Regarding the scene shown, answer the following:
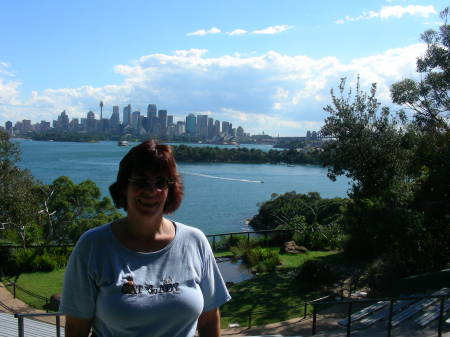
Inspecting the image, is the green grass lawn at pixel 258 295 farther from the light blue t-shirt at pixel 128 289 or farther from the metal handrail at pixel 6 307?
the light blue t-shirt at pixel 128 289

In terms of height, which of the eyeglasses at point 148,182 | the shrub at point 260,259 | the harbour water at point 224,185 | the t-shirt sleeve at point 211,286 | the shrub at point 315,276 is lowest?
the harbour water at point 224,185

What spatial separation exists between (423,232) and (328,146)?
428 cm

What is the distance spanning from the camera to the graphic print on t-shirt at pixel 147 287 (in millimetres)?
1696

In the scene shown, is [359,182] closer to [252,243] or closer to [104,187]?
[252,243]

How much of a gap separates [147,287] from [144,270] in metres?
0.07

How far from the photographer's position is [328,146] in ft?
42.9

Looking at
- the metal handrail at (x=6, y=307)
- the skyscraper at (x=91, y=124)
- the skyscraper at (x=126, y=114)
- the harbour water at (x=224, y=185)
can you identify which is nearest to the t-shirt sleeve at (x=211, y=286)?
the metal handrail at (x=6, y=307)

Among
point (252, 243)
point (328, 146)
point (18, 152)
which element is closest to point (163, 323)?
point (328, 146)

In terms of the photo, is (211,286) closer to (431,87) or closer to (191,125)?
(431,87)

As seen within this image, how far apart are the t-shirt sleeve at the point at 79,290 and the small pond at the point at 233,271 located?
10235 millimetres

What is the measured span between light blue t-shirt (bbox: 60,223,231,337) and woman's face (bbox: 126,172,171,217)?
14 centimetres

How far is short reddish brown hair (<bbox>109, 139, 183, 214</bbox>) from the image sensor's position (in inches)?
73.3

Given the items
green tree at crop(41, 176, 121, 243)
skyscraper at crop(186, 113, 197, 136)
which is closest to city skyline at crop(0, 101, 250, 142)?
skyscraper at crop(186, 113, 197, 136)

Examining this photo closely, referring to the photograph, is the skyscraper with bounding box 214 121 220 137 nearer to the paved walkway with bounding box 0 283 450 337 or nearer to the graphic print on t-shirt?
the paved walkway with bounding box 0 283 450 337
